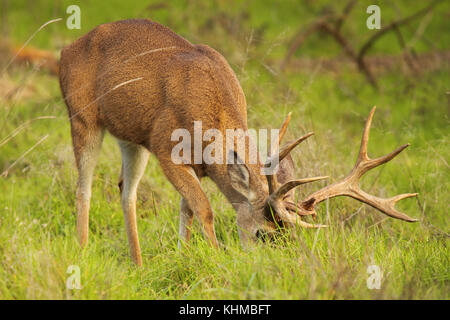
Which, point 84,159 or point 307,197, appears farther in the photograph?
point 84,159

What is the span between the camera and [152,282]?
4352 mm

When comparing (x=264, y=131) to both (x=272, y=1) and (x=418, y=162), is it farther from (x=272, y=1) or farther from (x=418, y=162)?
(x=272, y=1)

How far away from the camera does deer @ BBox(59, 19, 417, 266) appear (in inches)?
170

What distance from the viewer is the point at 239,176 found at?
4.45m

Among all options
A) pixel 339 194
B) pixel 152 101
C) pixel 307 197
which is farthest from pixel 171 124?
pixel 339 194

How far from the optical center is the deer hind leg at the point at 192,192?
4.61 meters

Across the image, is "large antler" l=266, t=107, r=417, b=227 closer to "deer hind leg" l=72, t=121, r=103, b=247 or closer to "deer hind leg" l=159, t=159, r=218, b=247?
"deer hind leg" l=159, t=159, r=218, b=247

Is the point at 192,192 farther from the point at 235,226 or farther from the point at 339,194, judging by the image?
the point at 339,194

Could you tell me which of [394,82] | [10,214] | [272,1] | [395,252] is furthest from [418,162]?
[272,1]

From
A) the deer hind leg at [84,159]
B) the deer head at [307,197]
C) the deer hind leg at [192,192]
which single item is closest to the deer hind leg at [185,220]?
the deer hind leg at [192,192]

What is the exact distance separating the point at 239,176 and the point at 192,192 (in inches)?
15.9

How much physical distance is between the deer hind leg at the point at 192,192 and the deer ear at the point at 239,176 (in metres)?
A: 0.29

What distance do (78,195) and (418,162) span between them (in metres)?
3.49

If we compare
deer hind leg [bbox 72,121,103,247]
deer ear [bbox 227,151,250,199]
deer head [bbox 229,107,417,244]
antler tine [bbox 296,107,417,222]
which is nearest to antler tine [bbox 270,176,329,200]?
deer head [bbox 229,107,417,244]
